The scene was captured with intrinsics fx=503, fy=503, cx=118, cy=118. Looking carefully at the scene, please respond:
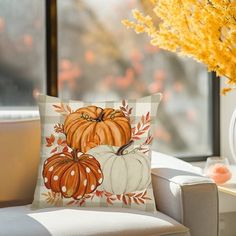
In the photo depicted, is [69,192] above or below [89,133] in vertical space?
below

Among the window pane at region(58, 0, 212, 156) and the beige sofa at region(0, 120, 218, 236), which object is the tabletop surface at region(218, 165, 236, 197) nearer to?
the beige sofa at region(0, 120, 218, 236)

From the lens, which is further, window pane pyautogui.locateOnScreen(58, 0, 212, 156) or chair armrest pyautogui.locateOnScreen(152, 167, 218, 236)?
window pane pyautogui.locateOnScreen(58, 0, 212, 156)

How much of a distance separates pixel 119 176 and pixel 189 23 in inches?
30.1

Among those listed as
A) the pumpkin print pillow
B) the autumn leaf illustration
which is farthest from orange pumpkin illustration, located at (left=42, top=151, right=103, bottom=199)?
the autumn leaf illustration

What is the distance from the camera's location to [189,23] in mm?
2252

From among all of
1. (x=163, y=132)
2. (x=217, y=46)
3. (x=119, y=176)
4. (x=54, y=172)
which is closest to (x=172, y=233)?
(x=119, y=176)

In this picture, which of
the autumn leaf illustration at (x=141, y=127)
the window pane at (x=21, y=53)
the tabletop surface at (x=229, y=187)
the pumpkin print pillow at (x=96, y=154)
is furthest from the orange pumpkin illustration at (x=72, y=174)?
the window pane at (x=21, y=53)

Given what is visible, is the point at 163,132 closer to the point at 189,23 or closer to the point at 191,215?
the point at 189,23

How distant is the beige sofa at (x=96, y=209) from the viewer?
176 centimetres

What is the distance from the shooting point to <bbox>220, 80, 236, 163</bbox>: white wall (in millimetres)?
3145

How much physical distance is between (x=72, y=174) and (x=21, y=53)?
994mm

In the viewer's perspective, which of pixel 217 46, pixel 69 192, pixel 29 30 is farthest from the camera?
pixel 29 30

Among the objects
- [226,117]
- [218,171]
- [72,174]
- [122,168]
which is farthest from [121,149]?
[226,117]

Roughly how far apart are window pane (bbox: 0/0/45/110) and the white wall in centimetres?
115
